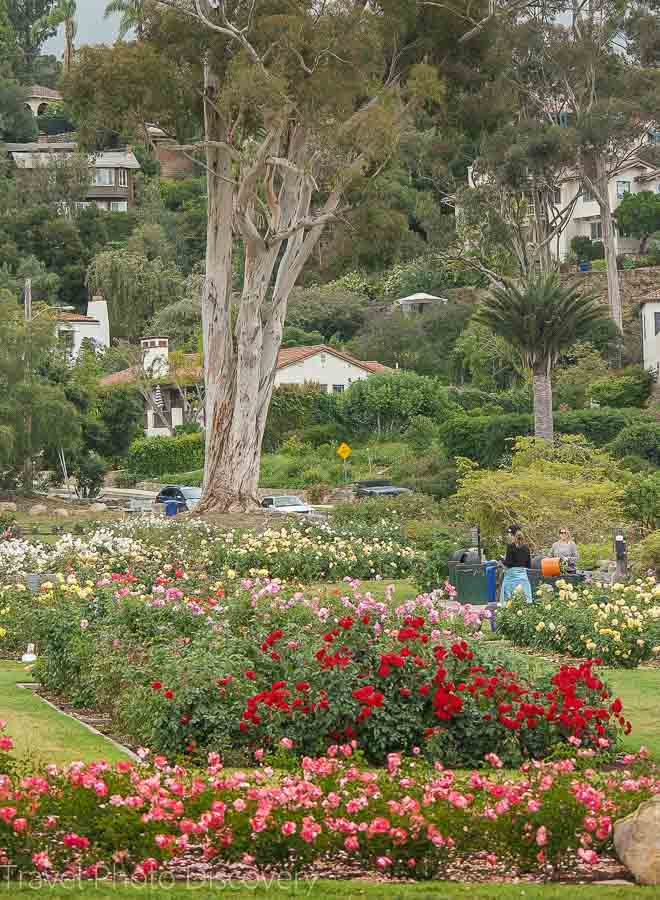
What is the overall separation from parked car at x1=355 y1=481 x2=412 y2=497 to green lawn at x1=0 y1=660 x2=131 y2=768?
105 ft

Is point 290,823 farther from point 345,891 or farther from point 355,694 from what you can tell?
point 355,694

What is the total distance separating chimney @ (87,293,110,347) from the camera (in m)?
84.9

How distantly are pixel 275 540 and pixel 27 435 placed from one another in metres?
23.0

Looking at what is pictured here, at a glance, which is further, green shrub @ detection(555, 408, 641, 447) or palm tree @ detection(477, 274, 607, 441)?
green shrub @ detection(555, 408, 641, 447)

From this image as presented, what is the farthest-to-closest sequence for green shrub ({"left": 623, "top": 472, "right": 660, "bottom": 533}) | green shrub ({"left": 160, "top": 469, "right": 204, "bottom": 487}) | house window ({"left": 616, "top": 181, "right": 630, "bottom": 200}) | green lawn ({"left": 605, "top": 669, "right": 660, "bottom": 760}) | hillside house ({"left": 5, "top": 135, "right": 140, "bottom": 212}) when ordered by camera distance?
hillside house ({"left": 5, "top": 135, "right": 140, "bottom": 212}) → house window ({"left": 616, "top": 181, "right": 630, "bottom": 200}) → green shrub ({"left": 160, "top": 469, "right": 204, "bottom": 487}) → green shrub ({"left": 623, "top": 472, "right": 660, "bottom": 533}) → green lawn ({"left": 605, "top": 669, "right": 660, "bottom": 760})

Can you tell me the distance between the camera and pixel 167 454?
6506cm

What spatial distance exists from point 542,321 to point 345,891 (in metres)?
30.8

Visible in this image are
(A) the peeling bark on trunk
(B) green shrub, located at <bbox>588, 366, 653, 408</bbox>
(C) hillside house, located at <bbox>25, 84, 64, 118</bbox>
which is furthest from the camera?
(C) hillside house, located at <bbox>25, 84, 64, 118</bbox>

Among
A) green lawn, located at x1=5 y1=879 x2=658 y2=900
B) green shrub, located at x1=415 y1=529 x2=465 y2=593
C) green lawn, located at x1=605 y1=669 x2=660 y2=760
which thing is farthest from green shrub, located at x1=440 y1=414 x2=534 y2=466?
green lawn, located at x1=5 y1=879 x2=658 y2=900

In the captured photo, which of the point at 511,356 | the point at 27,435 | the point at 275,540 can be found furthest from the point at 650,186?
the point at 275,540

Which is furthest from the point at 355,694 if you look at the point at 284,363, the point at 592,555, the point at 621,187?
the point at 621,187

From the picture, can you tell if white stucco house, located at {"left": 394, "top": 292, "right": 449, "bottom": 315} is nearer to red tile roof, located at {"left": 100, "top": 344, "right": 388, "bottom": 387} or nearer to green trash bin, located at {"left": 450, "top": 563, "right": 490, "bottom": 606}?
red tile roof, located at {"left": 100, "top": 344, "right": 388, "bottom": 387}

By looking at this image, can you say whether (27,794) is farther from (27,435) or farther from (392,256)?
(27,435)

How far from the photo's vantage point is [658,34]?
54.6m
